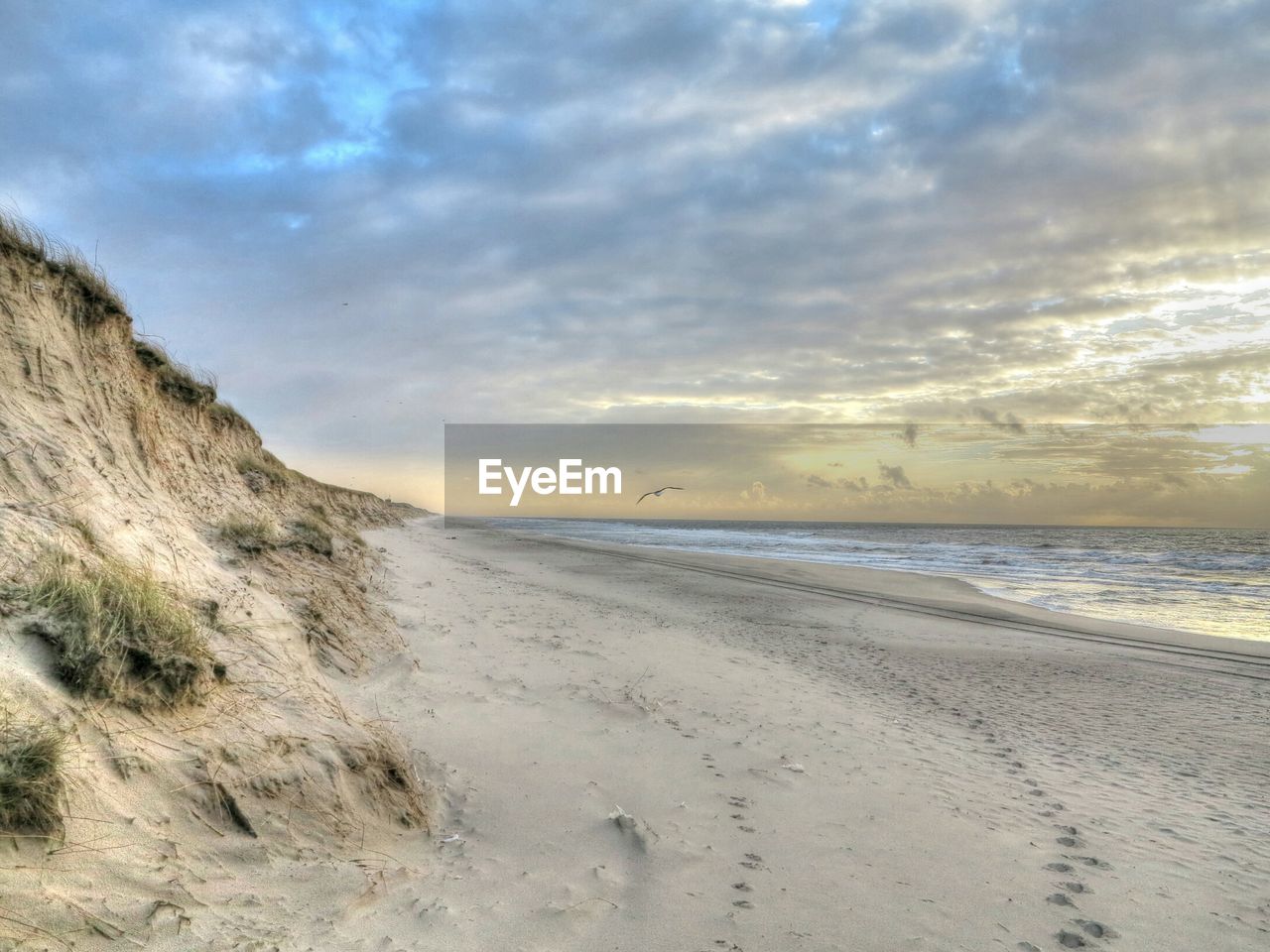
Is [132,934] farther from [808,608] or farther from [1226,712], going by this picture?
[808,608]

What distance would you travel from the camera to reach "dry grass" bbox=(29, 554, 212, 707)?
357cm

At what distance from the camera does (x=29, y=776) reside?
273cm

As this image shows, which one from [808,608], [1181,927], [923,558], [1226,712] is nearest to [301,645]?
[1181,927]

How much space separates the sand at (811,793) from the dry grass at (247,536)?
2.11m

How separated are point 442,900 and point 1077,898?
3657 mm

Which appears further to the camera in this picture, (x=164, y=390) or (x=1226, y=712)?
(x=164, y=390)

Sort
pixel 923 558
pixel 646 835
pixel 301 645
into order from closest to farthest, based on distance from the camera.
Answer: pixel 646 835 → pixel 301 645 → pixel 923 558

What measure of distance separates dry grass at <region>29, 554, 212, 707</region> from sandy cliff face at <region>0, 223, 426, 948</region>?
0.02 metres

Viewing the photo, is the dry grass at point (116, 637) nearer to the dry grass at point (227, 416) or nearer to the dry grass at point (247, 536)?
the dry grass at point (247, 536)

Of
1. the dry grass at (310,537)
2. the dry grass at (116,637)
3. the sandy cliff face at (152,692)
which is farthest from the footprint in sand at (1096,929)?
the dry grass at (310,537)

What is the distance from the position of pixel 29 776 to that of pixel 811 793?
4.74m

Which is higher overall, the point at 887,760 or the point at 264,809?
the point at 264,809

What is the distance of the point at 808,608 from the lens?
16344 millimetres

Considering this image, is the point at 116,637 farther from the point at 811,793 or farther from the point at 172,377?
the point at 172,377
